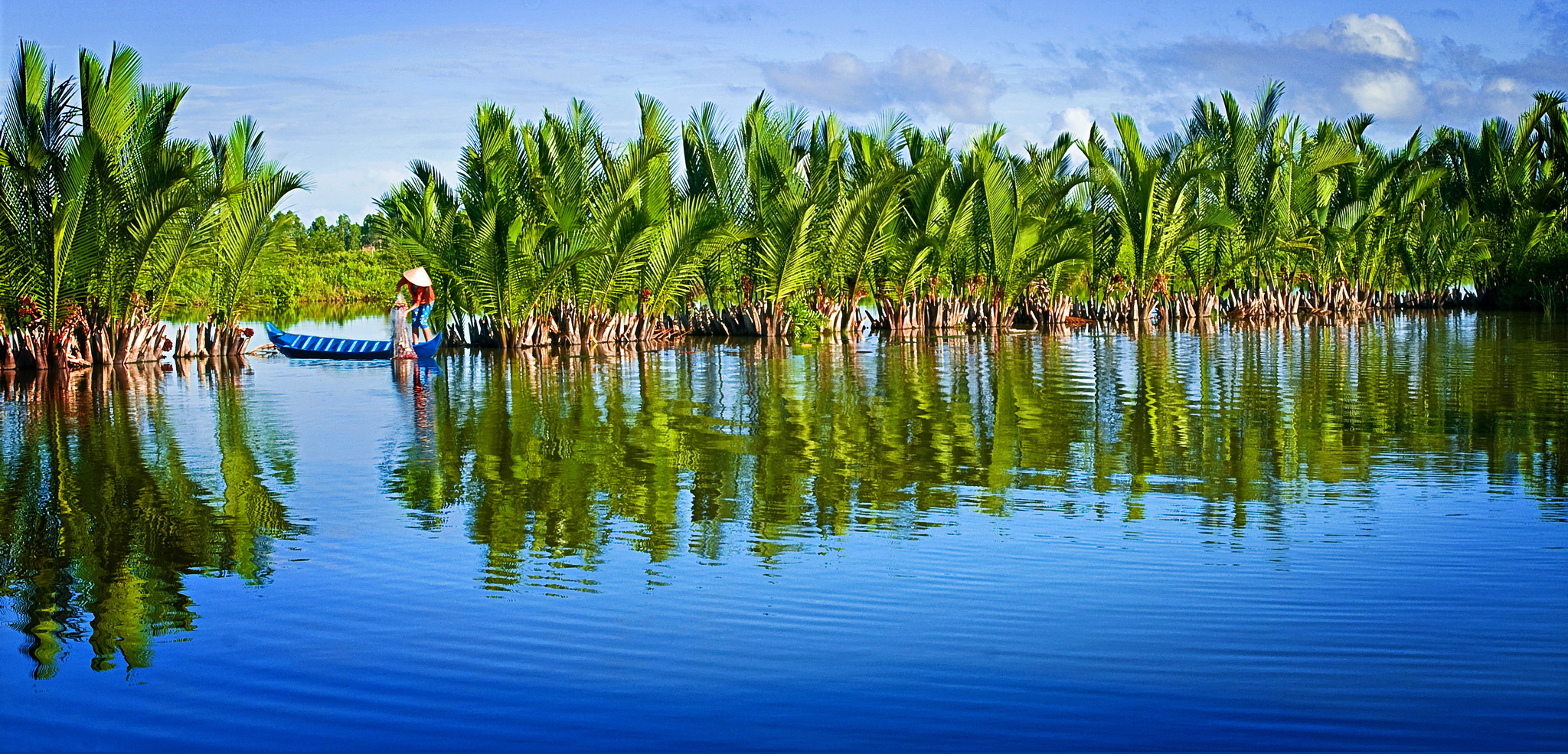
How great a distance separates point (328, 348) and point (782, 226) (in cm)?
867

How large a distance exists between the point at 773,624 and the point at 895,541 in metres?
1.56

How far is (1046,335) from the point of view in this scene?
91.6ft

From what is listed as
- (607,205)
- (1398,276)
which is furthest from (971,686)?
(1398,276)

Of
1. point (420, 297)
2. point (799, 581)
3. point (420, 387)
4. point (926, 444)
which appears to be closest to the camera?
point (799, 581)

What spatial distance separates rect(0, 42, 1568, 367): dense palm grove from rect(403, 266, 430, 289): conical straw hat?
40 cm

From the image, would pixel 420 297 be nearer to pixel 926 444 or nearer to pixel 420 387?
pixel 420 387

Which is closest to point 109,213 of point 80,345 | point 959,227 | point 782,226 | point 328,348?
point 80,345

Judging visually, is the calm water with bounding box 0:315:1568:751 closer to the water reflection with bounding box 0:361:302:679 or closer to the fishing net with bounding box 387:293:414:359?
the water reflection with bounding box 0:361:302:679

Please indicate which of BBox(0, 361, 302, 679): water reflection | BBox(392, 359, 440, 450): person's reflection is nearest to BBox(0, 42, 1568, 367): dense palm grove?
BBox(392, 359, 440, 450): person's reflection

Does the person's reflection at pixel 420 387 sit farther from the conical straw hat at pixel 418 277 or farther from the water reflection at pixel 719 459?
the conical straw hat at pixel 418 277

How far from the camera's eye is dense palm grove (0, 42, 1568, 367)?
18812 millimetres

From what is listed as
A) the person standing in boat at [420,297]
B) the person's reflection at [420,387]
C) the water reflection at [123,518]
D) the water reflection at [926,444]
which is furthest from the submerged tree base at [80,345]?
the water reflection at [123,518]

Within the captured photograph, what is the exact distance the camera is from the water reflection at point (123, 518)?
5098mm

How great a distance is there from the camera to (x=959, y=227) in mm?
28703
